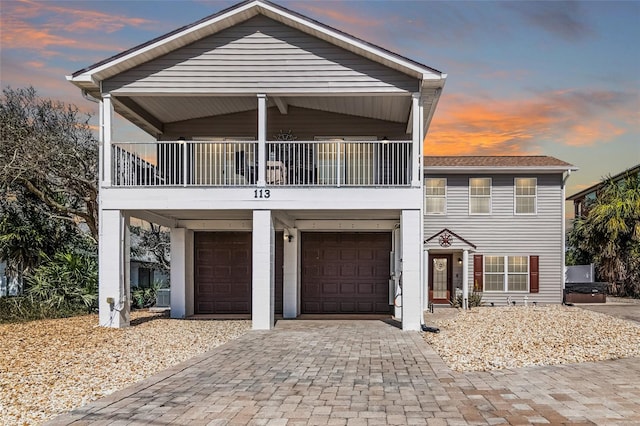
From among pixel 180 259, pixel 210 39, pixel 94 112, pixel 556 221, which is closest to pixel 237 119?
pixel 210 39

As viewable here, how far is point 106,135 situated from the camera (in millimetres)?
12906

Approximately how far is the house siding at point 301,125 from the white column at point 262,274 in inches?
148

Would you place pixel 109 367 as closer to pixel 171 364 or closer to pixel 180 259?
pixel 171 364

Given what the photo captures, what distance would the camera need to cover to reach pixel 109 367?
8.20m

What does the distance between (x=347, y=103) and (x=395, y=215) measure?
3247 mm

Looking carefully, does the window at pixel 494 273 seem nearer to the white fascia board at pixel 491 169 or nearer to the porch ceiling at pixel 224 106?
the white fascia board at pixel 491 169

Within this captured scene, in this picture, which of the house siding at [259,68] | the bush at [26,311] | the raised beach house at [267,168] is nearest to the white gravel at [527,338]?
the raised beach house at [267,168]

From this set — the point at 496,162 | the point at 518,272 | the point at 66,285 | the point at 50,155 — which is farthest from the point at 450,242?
the point at 50,155

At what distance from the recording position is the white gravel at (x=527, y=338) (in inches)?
343

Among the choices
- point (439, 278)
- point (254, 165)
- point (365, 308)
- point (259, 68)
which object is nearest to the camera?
point (259, 68)

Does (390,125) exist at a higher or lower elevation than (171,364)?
higher

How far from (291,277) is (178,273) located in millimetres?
3279

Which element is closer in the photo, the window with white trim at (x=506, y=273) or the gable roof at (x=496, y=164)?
the gable roof at (x=496, y=164)

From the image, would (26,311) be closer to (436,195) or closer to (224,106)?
(224,106)
